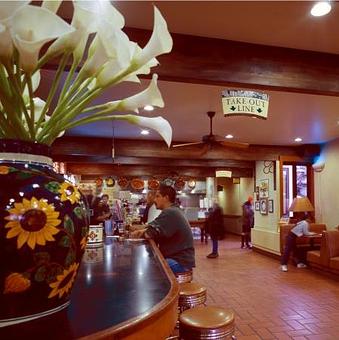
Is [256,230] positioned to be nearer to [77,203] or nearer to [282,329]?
[282,329]

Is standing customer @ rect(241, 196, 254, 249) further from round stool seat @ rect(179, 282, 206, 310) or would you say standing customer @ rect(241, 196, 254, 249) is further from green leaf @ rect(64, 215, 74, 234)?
green leaf @ rect(64, 215, 74, 234)

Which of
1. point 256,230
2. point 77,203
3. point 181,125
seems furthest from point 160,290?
point 256,230

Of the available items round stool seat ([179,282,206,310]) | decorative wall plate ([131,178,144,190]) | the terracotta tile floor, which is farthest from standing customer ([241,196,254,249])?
round stool seat ([179,282,206,310])

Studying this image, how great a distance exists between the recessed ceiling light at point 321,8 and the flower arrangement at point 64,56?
2023mm

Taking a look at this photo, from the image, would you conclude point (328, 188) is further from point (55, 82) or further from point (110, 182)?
point (55, 82)

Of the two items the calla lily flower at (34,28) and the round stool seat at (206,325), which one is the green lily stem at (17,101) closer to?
the calla lily flower at (34,28)

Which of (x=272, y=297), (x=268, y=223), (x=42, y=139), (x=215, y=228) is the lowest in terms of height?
(x=272, y=297)

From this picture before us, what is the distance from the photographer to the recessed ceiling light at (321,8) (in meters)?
2.46

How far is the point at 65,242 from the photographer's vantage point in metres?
0.84

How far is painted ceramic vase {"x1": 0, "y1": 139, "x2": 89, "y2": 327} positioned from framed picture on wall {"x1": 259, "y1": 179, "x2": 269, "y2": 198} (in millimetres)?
9511

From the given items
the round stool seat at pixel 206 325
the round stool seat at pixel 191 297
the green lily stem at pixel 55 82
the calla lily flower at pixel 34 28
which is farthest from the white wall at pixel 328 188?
the calla lily flower at pixel 34 28

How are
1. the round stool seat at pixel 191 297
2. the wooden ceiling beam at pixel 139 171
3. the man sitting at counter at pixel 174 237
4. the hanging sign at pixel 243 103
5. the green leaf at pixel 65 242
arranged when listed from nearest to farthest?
the green leaf at pixel 65 242
the round stool seat at pixel 191 297
the man sitting at counter at pixel 174 237
the hanging sign at pixel 243 103
the wooden ceiling beam at pixel 139 171

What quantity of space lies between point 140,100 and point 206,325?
1.31 metres

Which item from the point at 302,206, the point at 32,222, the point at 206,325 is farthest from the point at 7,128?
the point at 302,206
